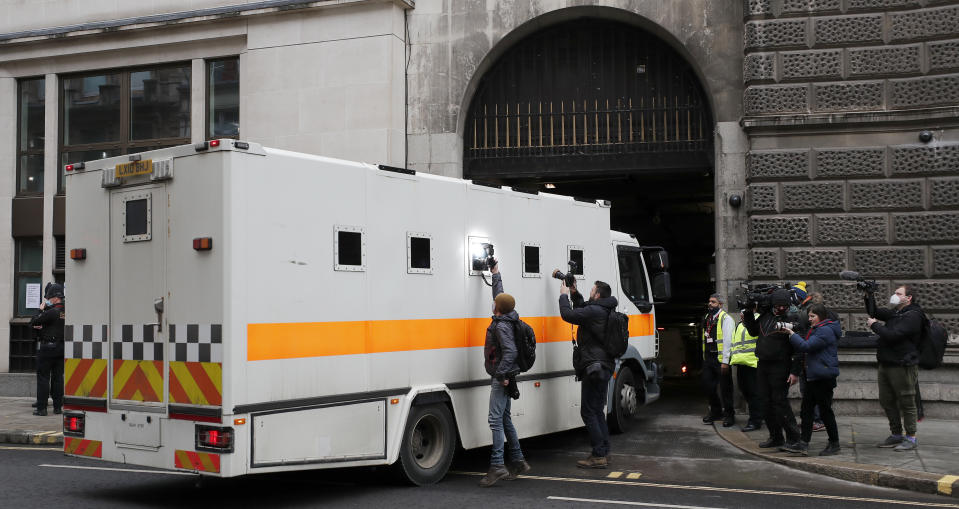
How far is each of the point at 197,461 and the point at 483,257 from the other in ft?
12.1

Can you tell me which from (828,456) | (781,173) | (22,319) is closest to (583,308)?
(828,456)

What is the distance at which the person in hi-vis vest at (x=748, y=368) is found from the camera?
12.4 meters

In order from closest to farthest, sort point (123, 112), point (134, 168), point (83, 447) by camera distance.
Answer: point (134, 168), point (83, 447), point (123, 112)

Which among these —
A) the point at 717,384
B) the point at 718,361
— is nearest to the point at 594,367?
the point at 718,361

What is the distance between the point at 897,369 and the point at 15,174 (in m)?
16.2

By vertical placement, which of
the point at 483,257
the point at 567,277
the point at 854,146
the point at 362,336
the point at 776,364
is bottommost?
the point at 776,364

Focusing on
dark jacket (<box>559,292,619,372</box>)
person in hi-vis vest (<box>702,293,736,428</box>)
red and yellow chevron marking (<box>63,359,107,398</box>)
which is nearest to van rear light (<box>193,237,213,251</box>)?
red and yellow chevron marking (<box>63,359,107,398</box>)

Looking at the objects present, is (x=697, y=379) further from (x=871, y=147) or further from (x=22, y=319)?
(x=22, y=319)

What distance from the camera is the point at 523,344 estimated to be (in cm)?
941

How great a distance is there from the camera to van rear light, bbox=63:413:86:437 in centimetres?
847

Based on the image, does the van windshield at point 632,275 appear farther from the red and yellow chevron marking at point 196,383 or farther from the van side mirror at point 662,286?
the red and yellow chevron marking at point 196,383

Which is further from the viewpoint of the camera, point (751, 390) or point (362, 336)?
point (751, 390)

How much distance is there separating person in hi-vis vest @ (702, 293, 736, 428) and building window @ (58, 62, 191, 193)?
10.2 meters

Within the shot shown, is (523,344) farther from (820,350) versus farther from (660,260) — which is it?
(660,260)
